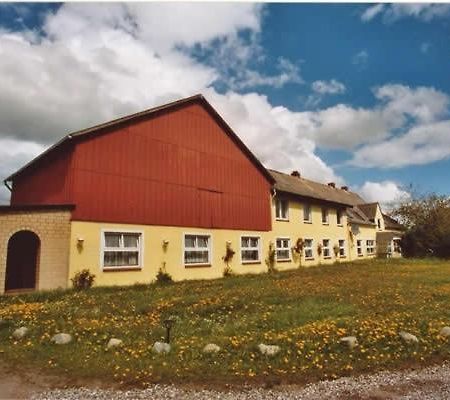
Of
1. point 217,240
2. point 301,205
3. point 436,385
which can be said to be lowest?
point 436,385

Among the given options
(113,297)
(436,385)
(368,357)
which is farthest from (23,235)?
(436,385)

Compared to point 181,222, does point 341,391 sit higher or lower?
lower

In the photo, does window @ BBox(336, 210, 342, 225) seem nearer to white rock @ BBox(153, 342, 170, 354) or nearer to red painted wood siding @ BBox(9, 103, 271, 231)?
red painted wood siding @ BBox(9, 103, 271, 231)

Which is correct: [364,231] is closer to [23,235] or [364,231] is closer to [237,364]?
[23,235]

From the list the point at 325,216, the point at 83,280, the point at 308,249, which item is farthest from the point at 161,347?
the point at 325,216

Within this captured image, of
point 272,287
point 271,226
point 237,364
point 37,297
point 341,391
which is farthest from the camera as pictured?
point 271,226

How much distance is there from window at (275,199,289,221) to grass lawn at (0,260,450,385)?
13.4 meters

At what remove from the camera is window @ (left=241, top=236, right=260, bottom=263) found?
26.0 metres

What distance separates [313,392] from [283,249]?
23157mm

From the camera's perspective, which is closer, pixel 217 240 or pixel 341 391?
pixel 341 391

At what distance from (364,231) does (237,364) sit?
3929 cm

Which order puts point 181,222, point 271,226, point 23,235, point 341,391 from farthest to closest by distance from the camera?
1. point 271,226
2. point 181,222
3. point 23,235
4. point 341,391

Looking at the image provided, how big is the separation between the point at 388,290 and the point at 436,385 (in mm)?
9994

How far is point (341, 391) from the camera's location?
684 centimetres
